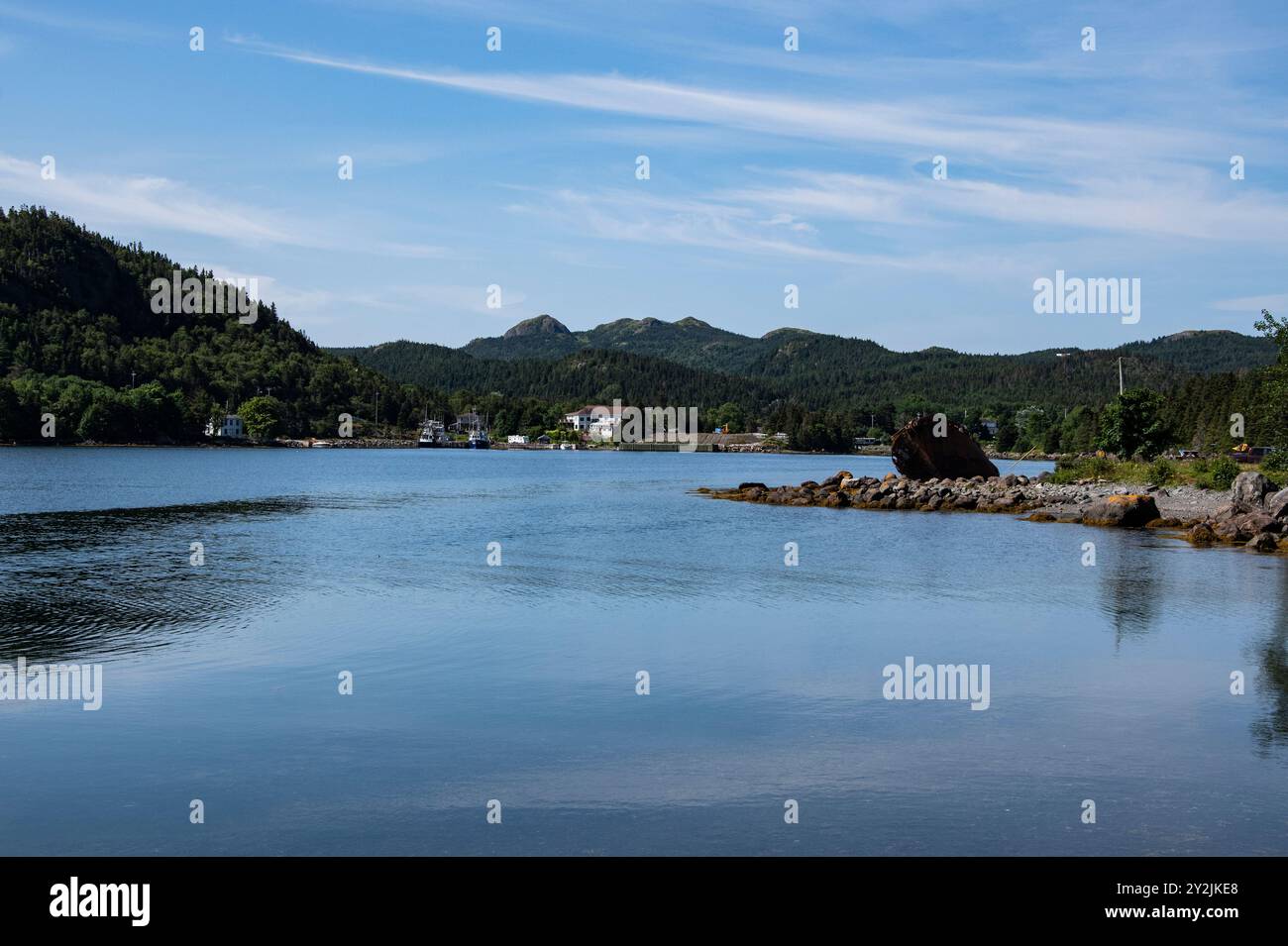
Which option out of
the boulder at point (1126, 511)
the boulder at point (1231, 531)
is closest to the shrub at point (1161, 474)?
the boulder at point (1126, 511)

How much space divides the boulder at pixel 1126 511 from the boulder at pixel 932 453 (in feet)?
72.1

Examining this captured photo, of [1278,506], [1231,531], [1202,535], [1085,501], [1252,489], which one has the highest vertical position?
[1252,489]

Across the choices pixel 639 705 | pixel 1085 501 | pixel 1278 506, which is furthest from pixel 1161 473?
pixel 639 705

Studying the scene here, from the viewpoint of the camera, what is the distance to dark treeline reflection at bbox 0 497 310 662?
21.8 metres

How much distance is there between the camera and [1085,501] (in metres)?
59.0

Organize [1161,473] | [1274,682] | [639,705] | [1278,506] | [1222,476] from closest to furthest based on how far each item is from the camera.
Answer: [639,705]
[1274,682]
[1278,506]
[1222,476]
[1161,473]

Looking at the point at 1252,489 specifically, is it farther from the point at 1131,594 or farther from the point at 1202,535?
the point at 1131,594

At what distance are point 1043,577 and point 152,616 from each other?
959 inches

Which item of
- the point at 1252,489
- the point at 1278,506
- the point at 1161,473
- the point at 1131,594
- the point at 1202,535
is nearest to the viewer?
the point at 1131,594

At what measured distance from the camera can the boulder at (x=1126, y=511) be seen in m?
48.9

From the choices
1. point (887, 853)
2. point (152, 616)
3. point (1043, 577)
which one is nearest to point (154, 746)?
point (887, 853)

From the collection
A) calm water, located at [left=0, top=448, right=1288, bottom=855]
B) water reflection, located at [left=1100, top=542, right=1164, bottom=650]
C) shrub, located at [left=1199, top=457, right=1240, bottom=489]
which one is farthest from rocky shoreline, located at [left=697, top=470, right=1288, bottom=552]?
water reflection, located at [left=1100, top=542, right=1164, bottom=650]

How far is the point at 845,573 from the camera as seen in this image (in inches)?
1340

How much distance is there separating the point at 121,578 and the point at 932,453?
5645 centimetres
